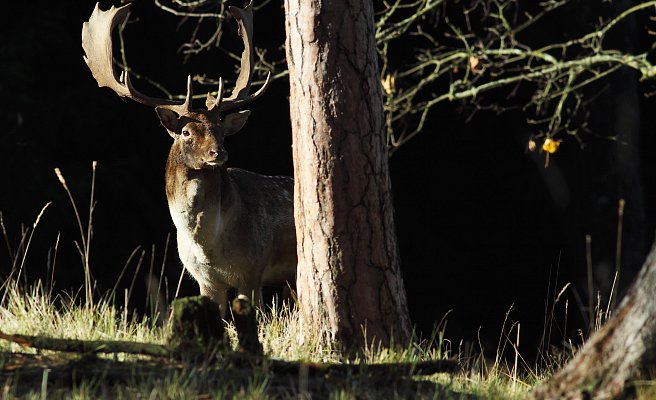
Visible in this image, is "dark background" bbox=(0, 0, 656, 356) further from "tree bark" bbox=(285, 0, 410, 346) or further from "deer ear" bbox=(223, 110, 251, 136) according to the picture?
"tree bark" bbox=(285, 0, 410, 346)

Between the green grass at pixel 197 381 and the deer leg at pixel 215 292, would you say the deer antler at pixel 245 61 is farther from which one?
the green grass at pixel 197 381

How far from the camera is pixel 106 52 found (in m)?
7.79

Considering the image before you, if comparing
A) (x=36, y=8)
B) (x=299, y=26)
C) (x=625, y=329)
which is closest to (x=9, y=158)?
(x=36, y=8)

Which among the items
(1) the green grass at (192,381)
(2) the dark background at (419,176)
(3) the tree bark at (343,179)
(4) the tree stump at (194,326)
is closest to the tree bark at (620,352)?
(1) the green grass at (192,381)

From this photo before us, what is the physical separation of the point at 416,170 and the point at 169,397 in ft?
36.0

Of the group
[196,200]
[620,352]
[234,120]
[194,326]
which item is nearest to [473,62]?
[234,120]

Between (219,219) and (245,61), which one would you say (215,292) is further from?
(245,61)

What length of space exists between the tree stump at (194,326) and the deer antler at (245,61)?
313 centimetres

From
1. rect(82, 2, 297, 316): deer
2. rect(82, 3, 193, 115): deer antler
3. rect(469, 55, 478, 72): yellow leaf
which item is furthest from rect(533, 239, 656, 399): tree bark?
rect(469, 55, 478, 72): yellow leaf

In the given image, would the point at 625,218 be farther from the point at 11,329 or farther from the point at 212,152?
the point at 11,329

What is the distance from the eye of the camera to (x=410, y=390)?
488 cm

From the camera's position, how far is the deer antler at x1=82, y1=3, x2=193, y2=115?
25.5 ft

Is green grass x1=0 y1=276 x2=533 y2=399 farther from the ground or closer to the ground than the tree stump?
closer to the ground

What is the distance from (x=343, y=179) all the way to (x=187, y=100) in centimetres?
198
